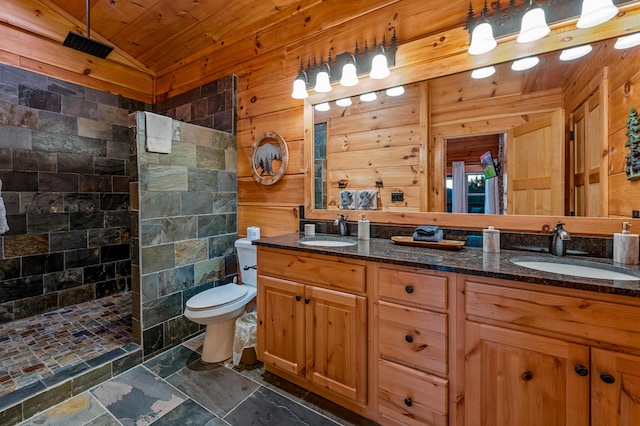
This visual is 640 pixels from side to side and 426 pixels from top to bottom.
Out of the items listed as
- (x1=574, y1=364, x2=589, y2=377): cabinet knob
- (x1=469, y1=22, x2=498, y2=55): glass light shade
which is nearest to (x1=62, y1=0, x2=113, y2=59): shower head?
(x1=469, y1=22, x2=498, y2=55): glass light shade

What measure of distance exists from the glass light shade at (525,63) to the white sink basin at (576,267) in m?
1.00

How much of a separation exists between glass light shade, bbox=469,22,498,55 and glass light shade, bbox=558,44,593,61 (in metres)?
0.31

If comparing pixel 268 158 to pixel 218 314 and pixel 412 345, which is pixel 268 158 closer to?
pixel 218 314

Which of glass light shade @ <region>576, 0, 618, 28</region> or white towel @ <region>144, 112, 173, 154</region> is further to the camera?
white towel @ <region>144, 112, 173, 154</region>

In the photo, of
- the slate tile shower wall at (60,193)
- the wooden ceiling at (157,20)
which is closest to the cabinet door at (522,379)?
the wooden ceiling at (157,20)

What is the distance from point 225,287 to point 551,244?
83.8 inches

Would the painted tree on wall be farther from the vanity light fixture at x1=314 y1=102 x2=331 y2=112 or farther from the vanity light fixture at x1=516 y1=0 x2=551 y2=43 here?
the vanity light fixture at x1=314 y1=102 x2=331 y2=112

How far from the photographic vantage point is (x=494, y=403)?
3.75ft

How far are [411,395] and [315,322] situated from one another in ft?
1.89

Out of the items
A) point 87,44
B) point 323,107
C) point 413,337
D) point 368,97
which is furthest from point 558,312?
point 87,44

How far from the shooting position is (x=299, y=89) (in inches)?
86.2

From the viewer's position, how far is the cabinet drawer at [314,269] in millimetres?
1477

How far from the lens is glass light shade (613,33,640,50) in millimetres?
1292

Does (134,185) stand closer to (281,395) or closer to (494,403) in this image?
(281,395)
